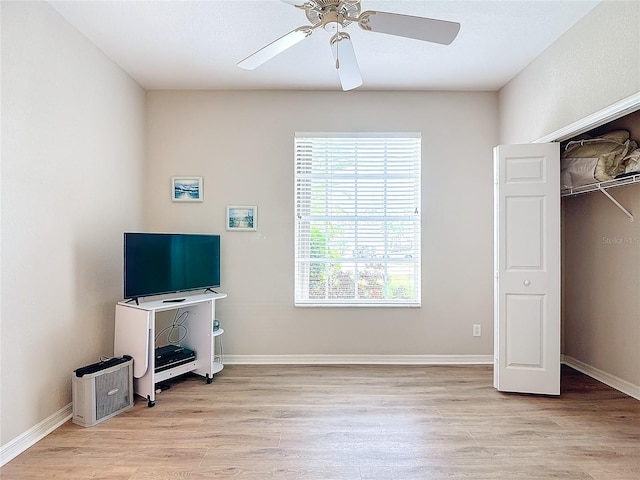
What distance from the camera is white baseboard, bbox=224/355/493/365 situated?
12.6 ft

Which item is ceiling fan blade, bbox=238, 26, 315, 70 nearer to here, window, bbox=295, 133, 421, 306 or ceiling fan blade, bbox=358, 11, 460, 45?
ceiling fan blade, bbox=358, 11, 460, 45

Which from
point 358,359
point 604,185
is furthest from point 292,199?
point 604,185

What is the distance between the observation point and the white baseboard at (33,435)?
2.15 m

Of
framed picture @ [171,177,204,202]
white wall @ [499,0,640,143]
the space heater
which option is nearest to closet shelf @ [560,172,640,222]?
white wall @ [499,0,640,143]

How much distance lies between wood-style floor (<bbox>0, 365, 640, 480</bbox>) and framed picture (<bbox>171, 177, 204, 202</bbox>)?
1851mm

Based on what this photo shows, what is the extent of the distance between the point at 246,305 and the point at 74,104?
2306 mm

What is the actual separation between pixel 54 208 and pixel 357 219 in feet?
8.58

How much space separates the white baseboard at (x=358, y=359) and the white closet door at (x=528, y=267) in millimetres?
760

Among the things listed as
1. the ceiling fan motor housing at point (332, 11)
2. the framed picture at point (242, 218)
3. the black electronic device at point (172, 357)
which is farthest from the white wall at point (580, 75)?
the black electronic device at point (172, 357)

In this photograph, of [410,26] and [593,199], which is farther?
[593,199]

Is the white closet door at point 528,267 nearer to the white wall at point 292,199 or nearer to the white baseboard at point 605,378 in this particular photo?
the white baseboard at point 605,378

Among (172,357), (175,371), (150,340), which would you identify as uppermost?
(150,340)

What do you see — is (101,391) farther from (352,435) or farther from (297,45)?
(297,45)

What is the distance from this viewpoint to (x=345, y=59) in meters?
2.08
